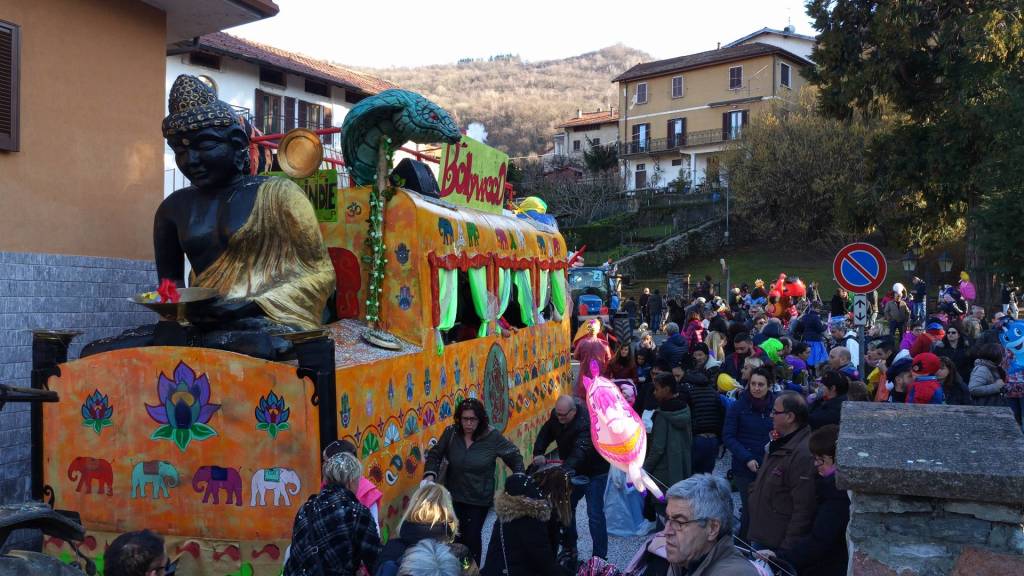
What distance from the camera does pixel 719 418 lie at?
8648 millimetres

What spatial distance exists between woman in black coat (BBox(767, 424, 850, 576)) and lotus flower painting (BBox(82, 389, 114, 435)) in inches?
188

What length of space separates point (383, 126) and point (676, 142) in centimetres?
5215

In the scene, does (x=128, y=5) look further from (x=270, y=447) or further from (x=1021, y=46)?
(x=1021, y=46)

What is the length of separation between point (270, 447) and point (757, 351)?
23.6 feet

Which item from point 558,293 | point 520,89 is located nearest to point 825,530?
point 558,293

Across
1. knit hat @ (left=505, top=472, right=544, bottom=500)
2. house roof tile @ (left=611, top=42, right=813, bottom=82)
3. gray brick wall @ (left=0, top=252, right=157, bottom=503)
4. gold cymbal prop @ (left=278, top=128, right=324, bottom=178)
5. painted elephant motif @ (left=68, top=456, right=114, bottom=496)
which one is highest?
house roof tile @ (left=611, top=42, right=813, bottom=82)

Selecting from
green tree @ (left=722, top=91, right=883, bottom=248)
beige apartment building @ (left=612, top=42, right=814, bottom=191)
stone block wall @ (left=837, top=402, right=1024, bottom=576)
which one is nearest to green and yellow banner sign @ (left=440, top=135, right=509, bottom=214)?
stone block wall @ (left=837, top=402, right=1024, bottom=576)

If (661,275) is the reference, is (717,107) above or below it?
above

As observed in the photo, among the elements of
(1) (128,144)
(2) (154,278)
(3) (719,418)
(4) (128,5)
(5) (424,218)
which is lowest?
(3) (719,418)

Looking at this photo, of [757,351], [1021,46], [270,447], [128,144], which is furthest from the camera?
[1021,46]

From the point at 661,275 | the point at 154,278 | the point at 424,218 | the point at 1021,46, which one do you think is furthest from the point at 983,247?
the point at 661,275

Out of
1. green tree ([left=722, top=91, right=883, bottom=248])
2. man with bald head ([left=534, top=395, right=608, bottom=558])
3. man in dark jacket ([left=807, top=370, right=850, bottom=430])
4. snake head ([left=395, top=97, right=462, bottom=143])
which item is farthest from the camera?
green tree ([left=722, top=91, right=883, bottom=248])

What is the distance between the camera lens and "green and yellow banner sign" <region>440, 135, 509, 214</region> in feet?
32.6

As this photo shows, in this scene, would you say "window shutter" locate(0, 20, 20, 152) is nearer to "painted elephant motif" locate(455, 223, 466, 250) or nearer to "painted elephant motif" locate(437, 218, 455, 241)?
"painted elephant motif" locate(437, 218, 455, 241)
